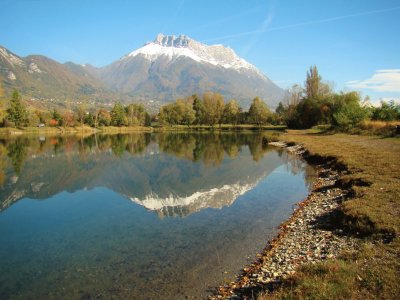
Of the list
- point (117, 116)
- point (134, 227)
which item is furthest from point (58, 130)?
point (134, 227)

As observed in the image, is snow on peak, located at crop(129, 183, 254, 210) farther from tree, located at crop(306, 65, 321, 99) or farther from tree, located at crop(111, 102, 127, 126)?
tree, located at crop(111, 102, 127, 126)

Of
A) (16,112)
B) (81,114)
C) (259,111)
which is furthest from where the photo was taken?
(81,114)

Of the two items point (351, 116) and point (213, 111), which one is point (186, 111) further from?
point (351, 116)

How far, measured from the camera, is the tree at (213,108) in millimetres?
190600

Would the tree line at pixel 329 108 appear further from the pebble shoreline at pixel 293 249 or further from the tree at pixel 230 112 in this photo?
the pebble shoreline at pixel 293 249

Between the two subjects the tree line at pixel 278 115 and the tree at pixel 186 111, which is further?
the tree at pixel 186 111

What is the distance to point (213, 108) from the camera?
190 meters

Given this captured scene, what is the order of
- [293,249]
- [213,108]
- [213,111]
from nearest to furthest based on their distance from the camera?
[293,249] < [213,111] < [213,108]

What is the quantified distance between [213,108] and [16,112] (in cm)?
10168

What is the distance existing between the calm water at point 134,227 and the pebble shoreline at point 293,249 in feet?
3.35

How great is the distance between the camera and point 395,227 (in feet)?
47.0

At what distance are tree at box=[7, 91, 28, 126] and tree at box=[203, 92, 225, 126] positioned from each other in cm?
9620

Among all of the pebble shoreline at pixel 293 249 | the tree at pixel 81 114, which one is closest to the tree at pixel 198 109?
the tree at pixel 81 114

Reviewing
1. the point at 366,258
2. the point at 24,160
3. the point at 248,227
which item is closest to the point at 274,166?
A: the point at 248,227
